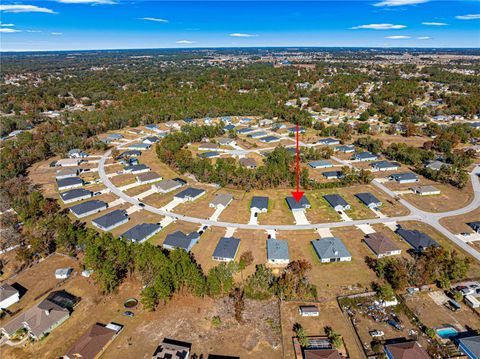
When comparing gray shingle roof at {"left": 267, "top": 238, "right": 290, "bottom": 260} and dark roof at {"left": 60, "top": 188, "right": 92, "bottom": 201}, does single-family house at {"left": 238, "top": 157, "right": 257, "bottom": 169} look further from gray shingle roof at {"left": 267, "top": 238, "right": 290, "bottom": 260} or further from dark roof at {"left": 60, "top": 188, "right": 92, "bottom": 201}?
dark roof at {"left": 60, "top": 188, "right": 92, "bottom": 201}

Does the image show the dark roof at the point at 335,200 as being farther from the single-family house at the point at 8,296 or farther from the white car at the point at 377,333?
the single-family house at the point at 8,296

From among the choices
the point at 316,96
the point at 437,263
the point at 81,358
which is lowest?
the point at 81,358

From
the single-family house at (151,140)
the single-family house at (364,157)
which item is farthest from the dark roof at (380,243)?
the single-family house at (151,140)

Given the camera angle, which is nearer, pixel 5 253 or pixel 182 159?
pixel 5 253

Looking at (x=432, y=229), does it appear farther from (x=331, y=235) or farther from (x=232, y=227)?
(x=232, y=227)

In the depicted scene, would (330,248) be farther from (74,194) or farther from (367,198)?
(74,194)

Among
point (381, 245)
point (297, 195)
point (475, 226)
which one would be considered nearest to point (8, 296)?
point (297, 195)

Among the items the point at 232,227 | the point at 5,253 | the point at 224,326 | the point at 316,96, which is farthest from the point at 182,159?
the point at 316,96

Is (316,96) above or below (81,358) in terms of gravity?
above
